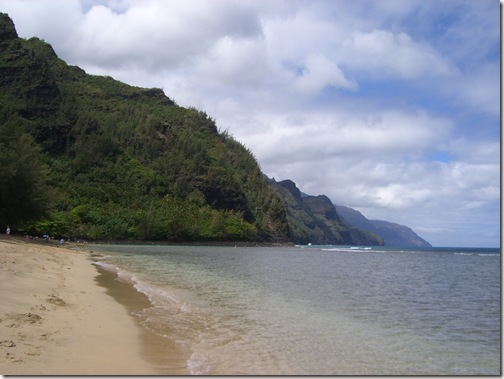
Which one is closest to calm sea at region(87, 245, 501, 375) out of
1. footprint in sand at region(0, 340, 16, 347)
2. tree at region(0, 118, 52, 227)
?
footprint in sand at region(0, 340, 16, 347)

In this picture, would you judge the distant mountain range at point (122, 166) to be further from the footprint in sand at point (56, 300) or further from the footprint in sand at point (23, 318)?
the footprint in sand at point (23, 318)

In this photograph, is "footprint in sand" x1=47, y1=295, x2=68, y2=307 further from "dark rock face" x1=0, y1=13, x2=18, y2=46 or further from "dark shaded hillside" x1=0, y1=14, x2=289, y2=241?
"dark rock face" x1=0, y1=13, x2=18, y2=46

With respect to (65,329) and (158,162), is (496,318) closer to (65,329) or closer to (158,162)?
(65,329)

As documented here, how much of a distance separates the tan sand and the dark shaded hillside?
53.9m

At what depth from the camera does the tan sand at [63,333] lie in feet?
25.6

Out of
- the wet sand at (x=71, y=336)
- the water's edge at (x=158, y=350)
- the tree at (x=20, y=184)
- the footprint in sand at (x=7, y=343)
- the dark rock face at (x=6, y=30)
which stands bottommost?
the water's edge at (x=158, y=350)

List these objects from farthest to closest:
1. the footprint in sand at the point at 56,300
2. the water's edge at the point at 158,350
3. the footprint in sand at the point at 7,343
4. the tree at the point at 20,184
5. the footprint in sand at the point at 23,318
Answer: the tree at the point at 20,184 < the footprint in sand at the point at 56,300 < the footprint in sand at the point at 23,318 < the water's edge at the point at 158,350 < the footprint in sand at the point at 7,343

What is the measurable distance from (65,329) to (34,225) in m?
60.2

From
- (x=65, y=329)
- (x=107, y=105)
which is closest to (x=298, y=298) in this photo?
(x=65, y=329)

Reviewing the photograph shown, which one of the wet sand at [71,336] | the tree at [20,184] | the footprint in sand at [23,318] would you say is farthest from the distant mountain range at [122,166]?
the footprint in sand at [23,318]

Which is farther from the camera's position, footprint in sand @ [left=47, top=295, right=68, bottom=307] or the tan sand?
footprint in sand @ [left=47, top=295, right=68, bottom=307]

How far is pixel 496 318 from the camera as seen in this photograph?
56.2 ft

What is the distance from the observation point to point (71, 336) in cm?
981

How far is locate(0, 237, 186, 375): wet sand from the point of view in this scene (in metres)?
7.86
